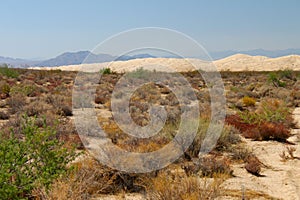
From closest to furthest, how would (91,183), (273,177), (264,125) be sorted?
(91,183) → (273,177) → (264,125)

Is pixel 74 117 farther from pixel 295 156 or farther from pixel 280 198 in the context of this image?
pixel 280 198

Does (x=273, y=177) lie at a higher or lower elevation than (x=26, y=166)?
lower

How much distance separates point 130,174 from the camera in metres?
6.01

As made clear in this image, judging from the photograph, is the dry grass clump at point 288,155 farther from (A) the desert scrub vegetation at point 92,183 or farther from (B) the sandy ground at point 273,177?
(A) the desert scrub vegetation at point 92,183

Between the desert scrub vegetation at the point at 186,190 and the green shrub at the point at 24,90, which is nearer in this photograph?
the desert scrub vegetation at the point at 186,190

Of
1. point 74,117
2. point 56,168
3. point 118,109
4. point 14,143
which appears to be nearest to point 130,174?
point 56,168

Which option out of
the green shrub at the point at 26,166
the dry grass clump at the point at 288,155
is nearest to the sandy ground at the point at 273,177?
the dry grass clump at the point at 288,155

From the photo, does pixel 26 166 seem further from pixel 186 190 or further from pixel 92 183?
pixel 186 190

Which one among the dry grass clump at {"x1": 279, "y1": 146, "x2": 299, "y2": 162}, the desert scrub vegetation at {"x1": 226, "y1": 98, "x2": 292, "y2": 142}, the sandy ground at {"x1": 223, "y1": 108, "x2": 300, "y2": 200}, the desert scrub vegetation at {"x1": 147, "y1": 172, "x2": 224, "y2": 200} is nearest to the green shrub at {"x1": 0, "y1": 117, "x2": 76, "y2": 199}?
the desert scrub vegetation at {"x1": 147, "y1": 172, "x2": 224, "y2": 200}

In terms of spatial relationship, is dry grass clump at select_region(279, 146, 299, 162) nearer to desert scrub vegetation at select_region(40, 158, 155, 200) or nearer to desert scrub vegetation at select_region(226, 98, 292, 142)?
desert scrub vegetation at select_region(226, 98, 292, 142)

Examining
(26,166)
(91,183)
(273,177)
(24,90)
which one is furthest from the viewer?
(24,90)

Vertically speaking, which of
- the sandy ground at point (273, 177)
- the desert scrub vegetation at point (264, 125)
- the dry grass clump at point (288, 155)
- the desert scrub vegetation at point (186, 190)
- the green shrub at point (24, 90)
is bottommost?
the sandy ground at point (273, 177)

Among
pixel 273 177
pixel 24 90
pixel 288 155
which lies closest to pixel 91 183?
pixel 273 177

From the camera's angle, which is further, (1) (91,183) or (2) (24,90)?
(2) (24,90)
